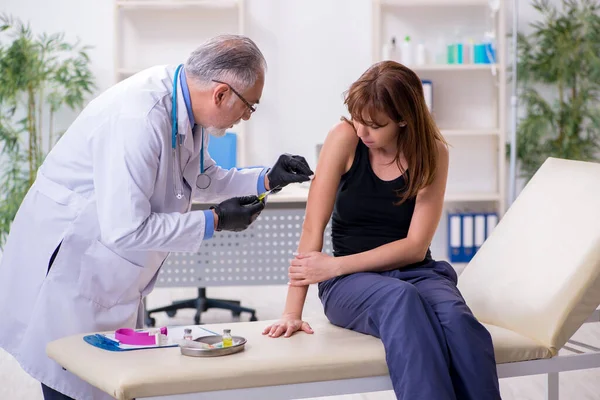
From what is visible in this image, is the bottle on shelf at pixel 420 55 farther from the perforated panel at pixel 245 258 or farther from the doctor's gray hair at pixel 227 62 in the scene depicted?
the doctor's gray hair at pixel 227 62

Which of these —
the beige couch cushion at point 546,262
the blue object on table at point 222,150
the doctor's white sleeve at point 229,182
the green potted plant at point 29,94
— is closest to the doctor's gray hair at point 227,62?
the doctor's white sleeve at point 229,182

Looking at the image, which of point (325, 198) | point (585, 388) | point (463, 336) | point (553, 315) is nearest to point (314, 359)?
point (463, 336)

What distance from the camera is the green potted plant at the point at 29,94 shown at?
13.9 ft

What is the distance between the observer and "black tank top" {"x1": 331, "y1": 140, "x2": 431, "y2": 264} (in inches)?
73.8

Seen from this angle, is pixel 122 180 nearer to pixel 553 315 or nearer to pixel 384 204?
pixel 384 204

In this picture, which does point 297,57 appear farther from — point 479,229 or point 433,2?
point 479,229

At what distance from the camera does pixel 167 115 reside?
1679 millimetres

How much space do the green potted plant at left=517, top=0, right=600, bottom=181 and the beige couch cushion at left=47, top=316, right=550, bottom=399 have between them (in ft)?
10.1

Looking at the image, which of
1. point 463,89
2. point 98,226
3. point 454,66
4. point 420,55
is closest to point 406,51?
point 420,55

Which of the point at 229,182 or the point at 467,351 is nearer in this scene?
the point at 467,351

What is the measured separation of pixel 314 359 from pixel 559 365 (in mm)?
610

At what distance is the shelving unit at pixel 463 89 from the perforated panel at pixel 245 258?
149cm

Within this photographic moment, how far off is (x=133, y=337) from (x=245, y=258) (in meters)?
1.82

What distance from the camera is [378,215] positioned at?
6.17ft
